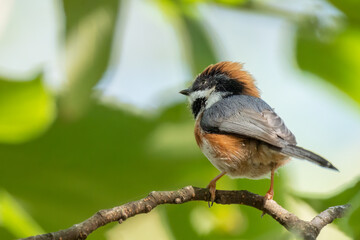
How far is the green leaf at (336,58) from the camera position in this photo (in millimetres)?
2607

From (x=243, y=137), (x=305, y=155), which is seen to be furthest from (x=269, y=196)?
(x=243, y=137)

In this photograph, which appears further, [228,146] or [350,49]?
[228,146]

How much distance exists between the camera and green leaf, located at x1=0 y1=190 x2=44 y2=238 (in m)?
2.22

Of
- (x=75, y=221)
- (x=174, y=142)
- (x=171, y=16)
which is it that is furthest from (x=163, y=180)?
(x=171, y=16)

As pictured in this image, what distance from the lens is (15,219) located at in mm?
2328

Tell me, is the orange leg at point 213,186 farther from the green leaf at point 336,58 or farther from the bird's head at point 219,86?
the bird's head at point 219,86

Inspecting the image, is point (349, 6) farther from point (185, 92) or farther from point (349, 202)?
point (185, 92)

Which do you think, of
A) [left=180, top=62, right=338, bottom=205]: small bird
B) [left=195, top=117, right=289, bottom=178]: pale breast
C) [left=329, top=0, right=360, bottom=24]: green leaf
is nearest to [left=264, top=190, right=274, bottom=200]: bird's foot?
[left=180, top=62, right=338, bottom=205]: small bird

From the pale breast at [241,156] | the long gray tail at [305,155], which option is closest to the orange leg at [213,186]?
the pale breast at [241,156]

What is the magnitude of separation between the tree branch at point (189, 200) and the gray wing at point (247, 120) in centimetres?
46

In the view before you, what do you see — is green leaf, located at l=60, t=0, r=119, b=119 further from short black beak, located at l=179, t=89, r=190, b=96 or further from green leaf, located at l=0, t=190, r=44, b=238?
short black beak, located at l=179, t=89, r=190, b=96

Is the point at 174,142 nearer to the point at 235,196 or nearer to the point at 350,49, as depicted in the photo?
the point at 235,196

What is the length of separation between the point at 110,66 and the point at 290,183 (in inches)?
41.6

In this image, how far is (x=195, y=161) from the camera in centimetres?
245
